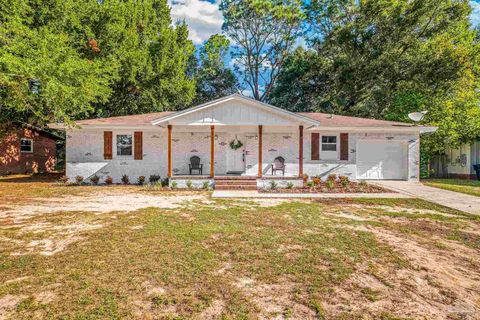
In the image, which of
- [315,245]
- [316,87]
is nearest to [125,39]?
[316,87]

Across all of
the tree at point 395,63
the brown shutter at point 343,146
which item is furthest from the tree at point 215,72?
the brown shutter at point 343,146

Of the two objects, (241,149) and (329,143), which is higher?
(329,143)

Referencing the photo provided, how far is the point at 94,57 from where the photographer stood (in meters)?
19.5

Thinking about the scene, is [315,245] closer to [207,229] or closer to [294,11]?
[207,229]

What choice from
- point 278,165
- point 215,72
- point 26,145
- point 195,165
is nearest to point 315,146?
point 278,165

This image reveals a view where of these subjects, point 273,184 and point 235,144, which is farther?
point 235,144

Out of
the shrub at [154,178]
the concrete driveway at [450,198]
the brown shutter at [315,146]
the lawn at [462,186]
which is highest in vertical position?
the brown shutter at [315,146]

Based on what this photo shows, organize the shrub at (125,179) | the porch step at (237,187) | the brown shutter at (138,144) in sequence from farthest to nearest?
the brown shutter at (138,144) < the shrub at (125,179) < the porch step at (237,187)

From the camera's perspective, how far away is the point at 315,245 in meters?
4.85

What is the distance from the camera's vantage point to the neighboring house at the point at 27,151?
694 inches

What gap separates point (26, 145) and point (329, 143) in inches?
808

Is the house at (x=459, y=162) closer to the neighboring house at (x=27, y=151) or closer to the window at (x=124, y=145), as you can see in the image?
the window at (x=124, y=145)

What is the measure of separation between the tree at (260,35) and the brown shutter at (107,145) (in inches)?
767

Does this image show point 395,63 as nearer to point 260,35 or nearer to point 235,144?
point 260,35
